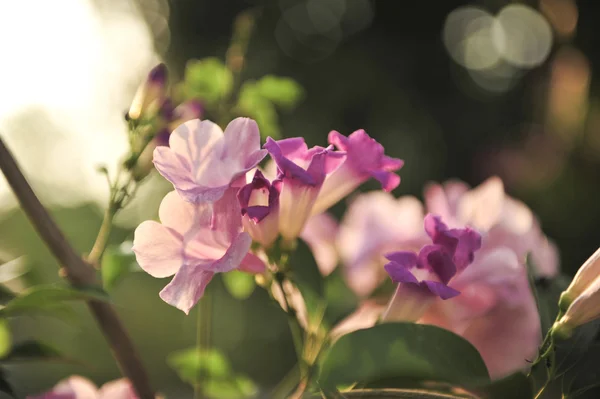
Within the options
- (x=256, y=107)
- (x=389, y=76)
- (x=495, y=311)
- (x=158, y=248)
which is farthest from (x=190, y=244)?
(x=389, y=76)

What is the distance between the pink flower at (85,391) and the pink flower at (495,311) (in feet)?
0.80

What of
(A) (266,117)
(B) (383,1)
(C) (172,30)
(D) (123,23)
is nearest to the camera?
(A) (266,117)

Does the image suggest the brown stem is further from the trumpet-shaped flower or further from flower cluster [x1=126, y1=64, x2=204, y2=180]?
the trumpet-shaped flower

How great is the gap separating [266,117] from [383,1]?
390cm

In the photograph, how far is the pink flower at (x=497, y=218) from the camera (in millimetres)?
538

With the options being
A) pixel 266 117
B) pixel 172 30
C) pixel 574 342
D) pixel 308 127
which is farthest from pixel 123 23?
pixel 574 342

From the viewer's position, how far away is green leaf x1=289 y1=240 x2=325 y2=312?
1.85 ft

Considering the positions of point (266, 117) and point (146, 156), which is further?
point (266, 117)

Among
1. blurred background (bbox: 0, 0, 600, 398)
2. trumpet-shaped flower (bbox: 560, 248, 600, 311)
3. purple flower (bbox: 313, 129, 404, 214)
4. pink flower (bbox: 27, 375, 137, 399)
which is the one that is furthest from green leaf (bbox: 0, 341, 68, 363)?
blurred background (bbox: 0, 0, 600, 398)

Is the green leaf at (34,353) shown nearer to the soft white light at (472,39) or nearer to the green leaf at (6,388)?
the green leaf at (6,388)

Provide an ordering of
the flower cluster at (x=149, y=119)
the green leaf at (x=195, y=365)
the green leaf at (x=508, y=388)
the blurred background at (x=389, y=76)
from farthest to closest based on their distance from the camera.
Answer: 1. the blurred background at (x=389, y=76)
2. the green leaf at (x=195, y=365)
3. the flower cluster at (x=149, y=119)
4. the green leaf at (x=508, y=388)

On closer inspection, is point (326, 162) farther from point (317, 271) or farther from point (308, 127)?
point (308, 127)

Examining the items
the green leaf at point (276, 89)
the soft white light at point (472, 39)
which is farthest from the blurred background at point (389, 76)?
the green leaf at point (276, 89)

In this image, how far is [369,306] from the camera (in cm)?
58
